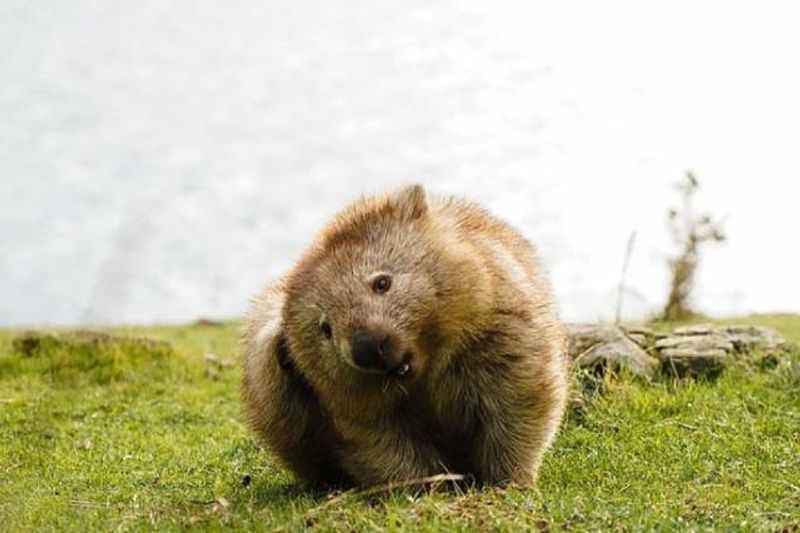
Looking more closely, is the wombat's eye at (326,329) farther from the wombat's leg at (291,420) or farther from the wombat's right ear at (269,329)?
the wombat's leg at (291,420)

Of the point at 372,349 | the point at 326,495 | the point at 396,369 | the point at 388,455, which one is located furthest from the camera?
the point at 326,495

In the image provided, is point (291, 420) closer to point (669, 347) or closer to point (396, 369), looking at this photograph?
point (396, 369)

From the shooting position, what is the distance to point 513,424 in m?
7.13

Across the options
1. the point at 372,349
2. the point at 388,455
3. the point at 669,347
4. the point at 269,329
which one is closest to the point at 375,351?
the point at 372,349

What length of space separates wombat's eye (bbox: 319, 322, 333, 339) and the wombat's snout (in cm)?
37

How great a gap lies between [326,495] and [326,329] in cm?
140

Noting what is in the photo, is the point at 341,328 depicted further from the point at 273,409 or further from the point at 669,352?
the point at 669,352

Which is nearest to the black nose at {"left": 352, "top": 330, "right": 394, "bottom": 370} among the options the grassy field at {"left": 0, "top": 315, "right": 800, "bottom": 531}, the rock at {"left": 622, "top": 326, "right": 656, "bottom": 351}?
the grassy field at {"left": 0, "top": 315, "right": 800, "bottom": 531}

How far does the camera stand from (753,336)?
36.6 feet

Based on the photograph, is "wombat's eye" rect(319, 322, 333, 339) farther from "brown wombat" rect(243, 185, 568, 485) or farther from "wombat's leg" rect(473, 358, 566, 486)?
"wombat's leg" rect(473, 358, 566, 486)

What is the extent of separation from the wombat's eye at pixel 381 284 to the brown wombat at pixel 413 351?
12mm

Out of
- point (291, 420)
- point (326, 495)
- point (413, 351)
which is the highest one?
point (413, 351)

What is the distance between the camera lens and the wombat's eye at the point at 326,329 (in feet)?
21.6

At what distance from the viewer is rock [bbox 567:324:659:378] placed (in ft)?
34.1
